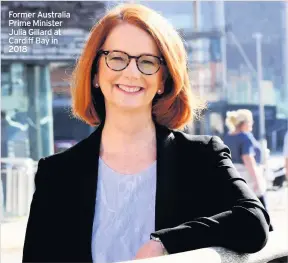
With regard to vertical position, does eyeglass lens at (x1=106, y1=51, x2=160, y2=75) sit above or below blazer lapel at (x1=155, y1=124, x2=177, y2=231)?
above

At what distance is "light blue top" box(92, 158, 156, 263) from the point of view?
1043 millimetres

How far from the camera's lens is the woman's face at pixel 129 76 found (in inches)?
41.6

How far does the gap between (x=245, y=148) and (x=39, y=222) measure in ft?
7.26

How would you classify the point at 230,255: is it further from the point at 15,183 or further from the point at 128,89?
the point at 15,183

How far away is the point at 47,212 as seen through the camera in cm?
106

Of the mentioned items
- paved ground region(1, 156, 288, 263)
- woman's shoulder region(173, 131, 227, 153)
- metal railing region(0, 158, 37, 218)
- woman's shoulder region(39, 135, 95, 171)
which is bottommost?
paved ground region(1, 156, 288, 263)

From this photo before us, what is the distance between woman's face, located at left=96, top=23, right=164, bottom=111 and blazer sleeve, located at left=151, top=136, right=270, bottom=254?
0.63 feet

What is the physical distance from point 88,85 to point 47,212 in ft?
0.75

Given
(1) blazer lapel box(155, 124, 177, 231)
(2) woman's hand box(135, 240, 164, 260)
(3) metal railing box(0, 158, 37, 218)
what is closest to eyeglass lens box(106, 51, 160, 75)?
(1) blazer lapel box(155, 124, 177, 231)

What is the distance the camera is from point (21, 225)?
2799mm

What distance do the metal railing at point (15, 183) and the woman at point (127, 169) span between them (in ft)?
Answer: 6.58

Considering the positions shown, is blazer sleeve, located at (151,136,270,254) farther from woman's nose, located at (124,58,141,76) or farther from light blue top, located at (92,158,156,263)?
woman's nose, located at (124,58,141,76)

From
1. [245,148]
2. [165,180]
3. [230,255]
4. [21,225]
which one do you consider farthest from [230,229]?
[245,148]

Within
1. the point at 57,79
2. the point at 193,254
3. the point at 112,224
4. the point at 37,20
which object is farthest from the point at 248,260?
the point at 57,79
